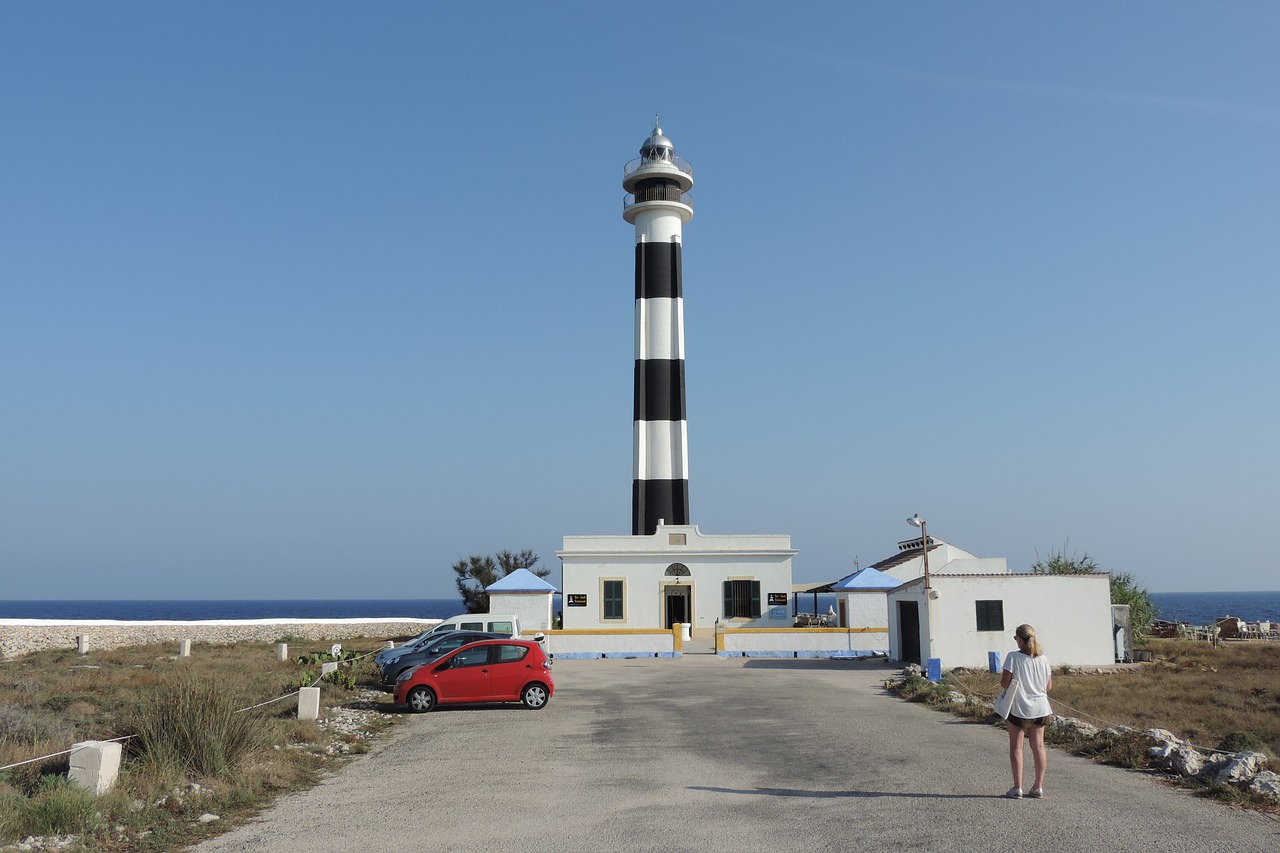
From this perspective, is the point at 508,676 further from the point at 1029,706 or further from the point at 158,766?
the point at 1029,706

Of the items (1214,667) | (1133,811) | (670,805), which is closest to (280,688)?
(670,805)

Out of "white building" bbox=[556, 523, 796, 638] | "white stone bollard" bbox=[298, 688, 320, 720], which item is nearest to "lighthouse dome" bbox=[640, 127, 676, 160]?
"white building" bbox=[556, 523, 796, 638]

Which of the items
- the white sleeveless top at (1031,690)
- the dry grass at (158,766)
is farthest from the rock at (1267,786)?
the dry grass at (158,766)

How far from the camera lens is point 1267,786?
9500 mm

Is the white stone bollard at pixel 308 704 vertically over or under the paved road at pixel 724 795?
over

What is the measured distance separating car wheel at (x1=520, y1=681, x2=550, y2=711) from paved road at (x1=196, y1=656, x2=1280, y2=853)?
48.3 inches

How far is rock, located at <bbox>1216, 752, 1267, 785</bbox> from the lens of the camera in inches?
388

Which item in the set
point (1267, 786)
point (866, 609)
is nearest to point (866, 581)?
point (866, 609)

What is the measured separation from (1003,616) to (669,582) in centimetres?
1199

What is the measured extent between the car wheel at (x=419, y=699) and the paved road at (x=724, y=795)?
128 centimetres

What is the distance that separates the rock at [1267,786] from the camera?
9344 millimetres

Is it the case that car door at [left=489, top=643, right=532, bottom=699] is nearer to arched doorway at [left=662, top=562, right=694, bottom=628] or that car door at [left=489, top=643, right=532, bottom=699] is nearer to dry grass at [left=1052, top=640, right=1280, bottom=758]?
dry grass at [left=1052, top=640, right=1280, bottom=758]

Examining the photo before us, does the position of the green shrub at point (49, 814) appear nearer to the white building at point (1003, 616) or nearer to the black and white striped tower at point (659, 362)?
the white building at point (1003, 616)

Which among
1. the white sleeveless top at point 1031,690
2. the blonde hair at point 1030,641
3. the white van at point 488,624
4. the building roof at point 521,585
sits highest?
the building roof at point 521,585
